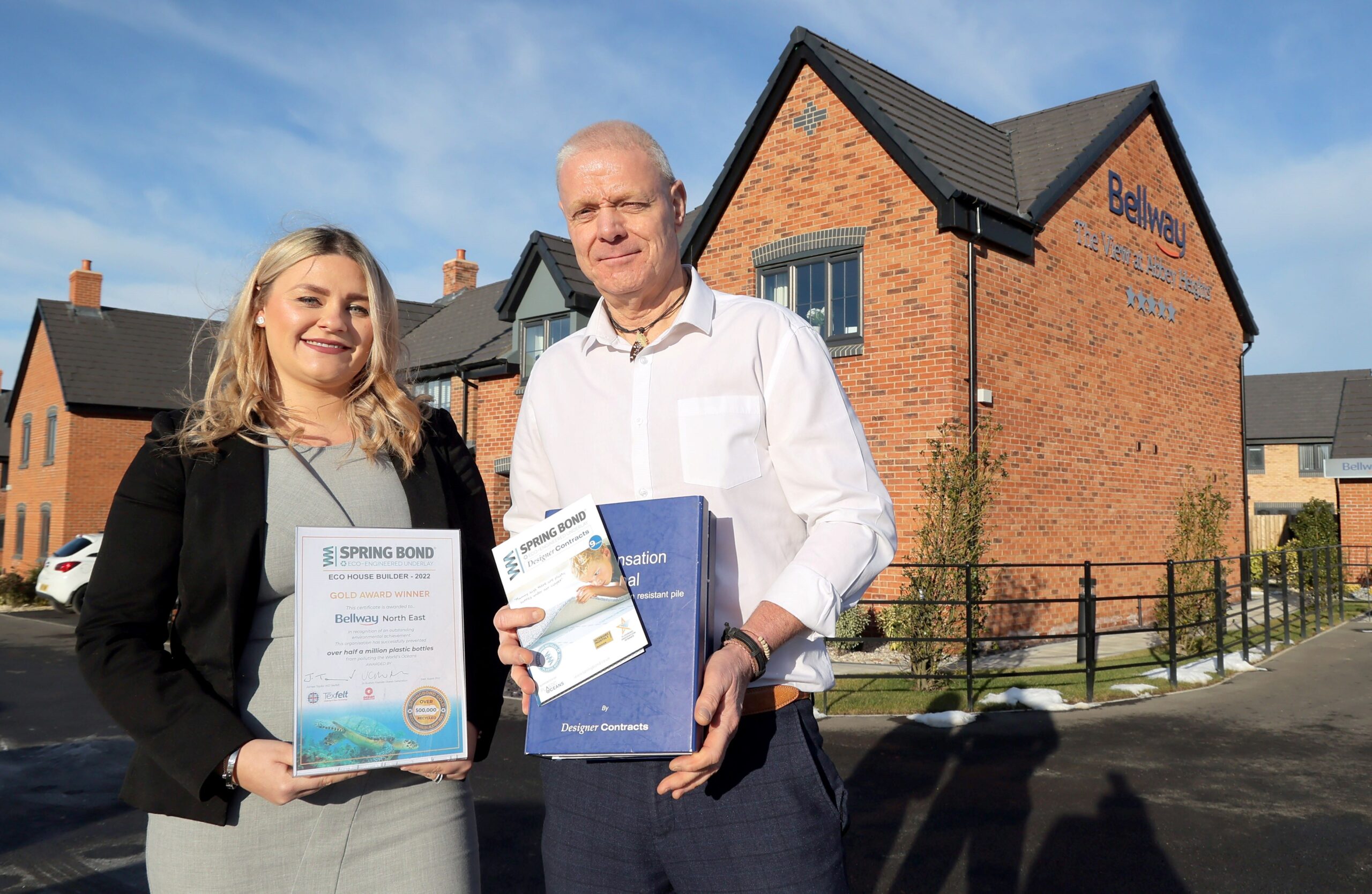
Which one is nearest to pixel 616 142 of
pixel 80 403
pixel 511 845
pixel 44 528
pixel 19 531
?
pixel 511 845

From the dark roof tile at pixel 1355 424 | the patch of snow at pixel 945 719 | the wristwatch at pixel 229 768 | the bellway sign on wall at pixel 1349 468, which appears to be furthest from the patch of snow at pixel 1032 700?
the dark roof tile at pixel 1355 424

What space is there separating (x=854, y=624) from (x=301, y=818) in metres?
10.8

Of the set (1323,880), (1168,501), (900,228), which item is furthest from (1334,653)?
(1323,880)

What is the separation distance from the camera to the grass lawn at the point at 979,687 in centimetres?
871

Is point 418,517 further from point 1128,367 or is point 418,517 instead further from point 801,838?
point 1128,367

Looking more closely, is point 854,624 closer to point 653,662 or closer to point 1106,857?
point 1106,857

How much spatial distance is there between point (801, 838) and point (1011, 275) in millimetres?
12107

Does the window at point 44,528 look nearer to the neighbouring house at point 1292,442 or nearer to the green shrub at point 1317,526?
the green shrub at point 1317,526

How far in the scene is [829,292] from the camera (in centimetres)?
1295

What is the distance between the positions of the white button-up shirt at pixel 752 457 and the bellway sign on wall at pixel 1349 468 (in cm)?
2772

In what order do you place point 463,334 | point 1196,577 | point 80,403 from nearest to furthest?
point 1196,577 < point 463,334 < point 80,403

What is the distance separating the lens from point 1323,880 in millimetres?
4664

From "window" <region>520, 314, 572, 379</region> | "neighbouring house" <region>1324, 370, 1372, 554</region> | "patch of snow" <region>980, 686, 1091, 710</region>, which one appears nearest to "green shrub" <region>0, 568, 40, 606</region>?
"window" <region>520, 314, 572, 379</region>

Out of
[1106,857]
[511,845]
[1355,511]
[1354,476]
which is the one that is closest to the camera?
[1106,857]
